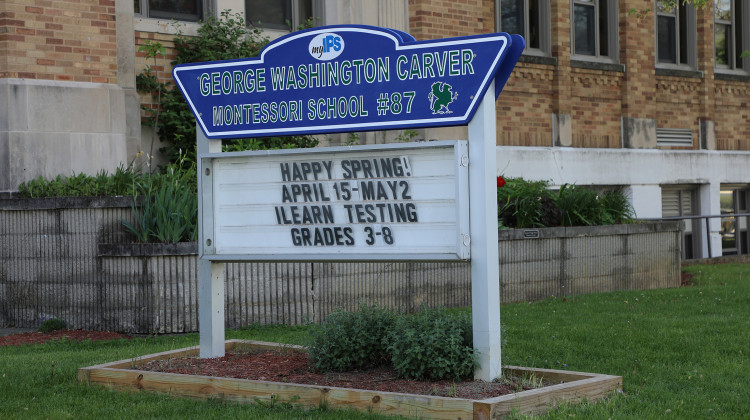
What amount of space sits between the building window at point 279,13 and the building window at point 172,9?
84cm

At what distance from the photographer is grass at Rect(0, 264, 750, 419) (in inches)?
244

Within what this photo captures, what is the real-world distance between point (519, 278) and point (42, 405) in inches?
274

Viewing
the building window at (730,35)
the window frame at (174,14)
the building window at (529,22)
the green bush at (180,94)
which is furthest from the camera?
the building window at (730,35)

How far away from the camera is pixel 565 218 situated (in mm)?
13648

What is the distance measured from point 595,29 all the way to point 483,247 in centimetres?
1326

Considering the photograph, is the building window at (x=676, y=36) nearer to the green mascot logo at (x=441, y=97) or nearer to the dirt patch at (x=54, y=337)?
the dirt patch at (x=54, y=337)

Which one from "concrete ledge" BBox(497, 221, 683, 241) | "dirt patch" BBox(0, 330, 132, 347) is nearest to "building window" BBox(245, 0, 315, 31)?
"concrete ledge" BBox(497, 221, 683, 241)

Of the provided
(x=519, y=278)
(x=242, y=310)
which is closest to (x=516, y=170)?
(x=519, y=278)

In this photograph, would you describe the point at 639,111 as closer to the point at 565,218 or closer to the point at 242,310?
the point at 565,218

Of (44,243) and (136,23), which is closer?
(44,243)

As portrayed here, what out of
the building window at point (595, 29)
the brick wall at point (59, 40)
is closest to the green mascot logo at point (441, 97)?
the brick wall at point (59, 40)

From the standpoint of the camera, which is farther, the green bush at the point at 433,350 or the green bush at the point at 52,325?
the green bush at the point at 52,325

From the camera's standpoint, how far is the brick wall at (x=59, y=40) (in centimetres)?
1134

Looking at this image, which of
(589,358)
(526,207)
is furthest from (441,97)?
(526,207)
